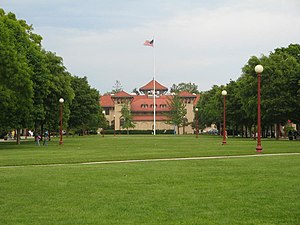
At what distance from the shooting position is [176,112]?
14025 cm

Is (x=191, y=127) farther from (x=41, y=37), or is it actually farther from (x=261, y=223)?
(x=261, y=223)

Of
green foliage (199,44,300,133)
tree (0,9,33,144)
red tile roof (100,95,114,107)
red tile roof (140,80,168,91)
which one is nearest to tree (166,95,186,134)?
red tile roof (140,80,168,91)

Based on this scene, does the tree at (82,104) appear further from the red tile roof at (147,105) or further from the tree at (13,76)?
the red tile roof at (147,105)

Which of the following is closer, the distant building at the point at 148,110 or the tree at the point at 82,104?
the tree at the point at 82,104

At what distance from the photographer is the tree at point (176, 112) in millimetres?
140100

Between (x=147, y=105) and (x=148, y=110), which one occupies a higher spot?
(x=147, y=105)

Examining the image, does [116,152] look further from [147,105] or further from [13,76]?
[147,105]

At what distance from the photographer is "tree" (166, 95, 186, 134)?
14010 centimetres

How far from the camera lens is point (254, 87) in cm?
6562

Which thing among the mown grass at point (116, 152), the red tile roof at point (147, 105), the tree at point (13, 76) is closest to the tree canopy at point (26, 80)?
the tree at point (13, 76)

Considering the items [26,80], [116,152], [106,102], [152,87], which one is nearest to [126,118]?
[106,102]

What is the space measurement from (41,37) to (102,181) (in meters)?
48.3

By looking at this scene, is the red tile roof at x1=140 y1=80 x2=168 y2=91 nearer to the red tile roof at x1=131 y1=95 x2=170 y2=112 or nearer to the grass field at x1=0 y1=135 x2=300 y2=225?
the red tile roof at x1=131 y1=95 x2=170 y2=112

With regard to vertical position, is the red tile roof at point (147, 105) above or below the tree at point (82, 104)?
above
